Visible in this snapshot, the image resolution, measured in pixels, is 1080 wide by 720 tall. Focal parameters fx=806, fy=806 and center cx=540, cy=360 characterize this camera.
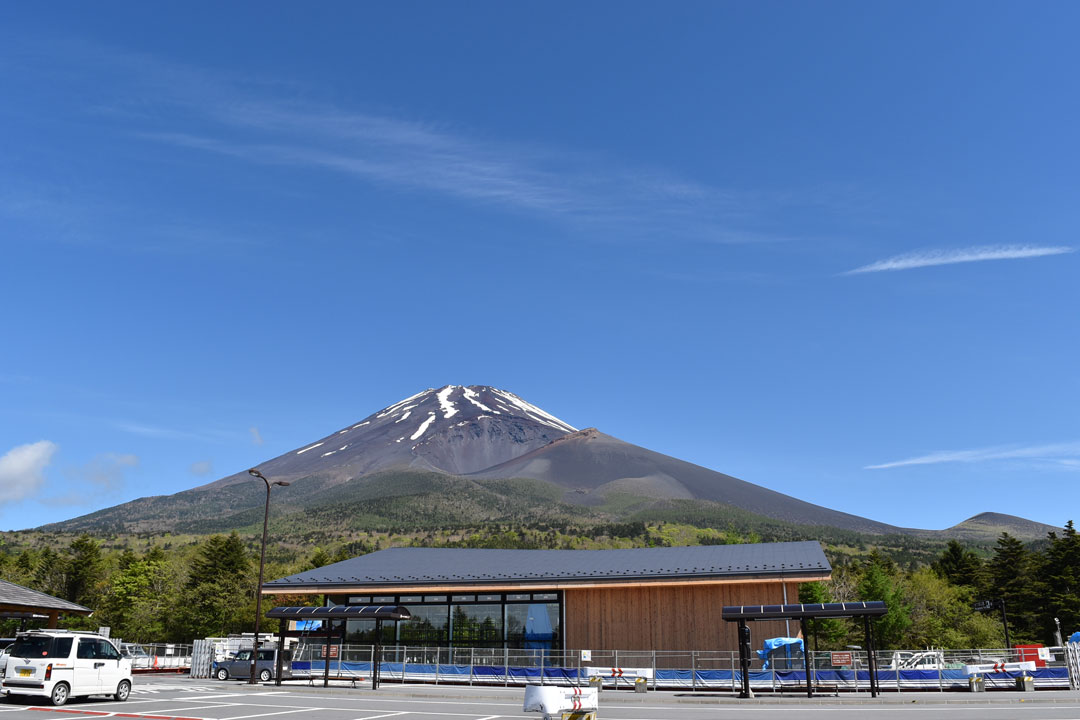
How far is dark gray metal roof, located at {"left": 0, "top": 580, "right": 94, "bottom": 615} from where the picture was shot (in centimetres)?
3155

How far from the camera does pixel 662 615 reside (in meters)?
36.7

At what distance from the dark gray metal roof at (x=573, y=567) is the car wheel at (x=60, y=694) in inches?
676

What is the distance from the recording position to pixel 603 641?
37281 mm

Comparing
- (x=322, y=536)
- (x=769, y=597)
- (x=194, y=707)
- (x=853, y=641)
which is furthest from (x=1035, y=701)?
(x=322, y=536)

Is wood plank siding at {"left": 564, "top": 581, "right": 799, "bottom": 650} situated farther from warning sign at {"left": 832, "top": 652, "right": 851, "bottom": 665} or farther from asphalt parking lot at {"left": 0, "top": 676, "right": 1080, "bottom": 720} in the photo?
asphalt parking lot at {"left": 0, "top": 676, "right": 1080, "bottom": 720}

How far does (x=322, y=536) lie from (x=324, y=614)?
140164 millimetres

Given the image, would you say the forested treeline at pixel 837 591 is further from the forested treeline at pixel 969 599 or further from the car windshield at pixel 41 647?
the car windshield at pixel 41 647

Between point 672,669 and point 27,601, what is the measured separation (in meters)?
26.3

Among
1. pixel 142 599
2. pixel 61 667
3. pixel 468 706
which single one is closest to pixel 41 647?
pixel 61 667

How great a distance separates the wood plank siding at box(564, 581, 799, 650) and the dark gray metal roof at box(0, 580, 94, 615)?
22.1 m

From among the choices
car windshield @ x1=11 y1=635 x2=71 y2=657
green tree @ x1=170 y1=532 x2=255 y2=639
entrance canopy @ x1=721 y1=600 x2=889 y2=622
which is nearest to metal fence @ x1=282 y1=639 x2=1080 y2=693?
entrance canopy @ x1=721 y1=600 x2=889 y2=622

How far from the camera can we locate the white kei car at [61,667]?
21.0 metres

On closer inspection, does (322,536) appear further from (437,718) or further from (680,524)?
(437,718)

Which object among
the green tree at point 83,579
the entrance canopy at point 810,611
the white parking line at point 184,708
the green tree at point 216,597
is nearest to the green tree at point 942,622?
the entrance canopy at point 810,611
